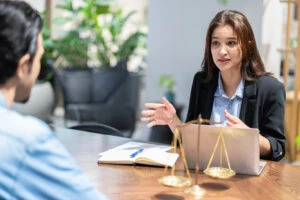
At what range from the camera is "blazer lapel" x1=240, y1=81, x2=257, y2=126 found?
91.9 inches

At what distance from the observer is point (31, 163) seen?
1039 mm

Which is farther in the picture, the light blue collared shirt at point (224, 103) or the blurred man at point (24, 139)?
the light blue collared shirt at point (224, 103)

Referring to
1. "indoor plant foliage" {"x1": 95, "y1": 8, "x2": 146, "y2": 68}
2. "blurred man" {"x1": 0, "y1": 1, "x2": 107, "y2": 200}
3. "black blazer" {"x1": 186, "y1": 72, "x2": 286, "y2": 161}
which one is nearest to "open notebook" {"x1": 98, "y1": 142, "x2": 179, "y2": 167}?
"black blazer" {"x1": 186, "y1": 72, "x2": 286, "y2": 161}

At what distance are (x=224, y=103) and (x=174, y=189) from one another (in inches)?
32.8

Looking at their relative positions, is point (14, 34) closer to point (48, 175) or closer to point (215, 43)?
point (48, 175)

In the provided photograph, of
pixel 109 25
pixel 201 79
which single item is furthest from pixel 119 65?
pixel 201 79

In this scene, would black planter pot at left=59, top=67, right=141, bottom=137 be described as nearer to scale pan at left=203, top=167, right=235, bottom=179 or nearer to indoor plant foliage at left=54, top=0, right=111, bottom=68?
indoor plant foliage at left=54, top=0, right=111, bottom=68

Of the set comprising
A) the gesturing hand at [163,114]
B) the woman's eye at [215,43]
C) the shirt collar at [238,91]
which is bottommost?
the gesturing hand at [163,114]

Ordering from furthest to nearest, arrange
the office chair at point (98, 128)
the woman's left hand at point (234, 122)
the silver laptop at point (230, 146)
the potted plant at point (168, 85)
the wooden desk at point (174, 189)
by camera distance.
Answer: the potted plant at point (168, 85), the office chair at point (98, 128), the woman's left hand at point (234, 122), the silver laptop at point (230, 146), the wooden desk at point (174, 189)

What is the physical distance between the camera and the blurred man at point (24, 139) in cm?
104

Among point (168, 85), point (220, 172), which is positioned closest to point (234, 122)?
point (220, 172)

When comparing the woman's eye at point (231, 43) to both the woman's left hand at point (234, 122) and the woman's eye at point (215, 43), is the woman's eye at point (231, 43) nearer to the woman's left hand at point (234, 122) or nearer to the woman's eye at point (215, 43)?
the woman's eye at point (215, 43)

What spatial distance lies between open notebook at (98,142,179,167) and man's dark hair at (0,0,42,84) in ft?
3.11

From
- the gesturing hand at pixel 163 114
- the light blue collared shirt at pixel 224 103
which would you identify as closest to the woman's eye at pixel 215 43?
the light blue collared shirt at pixel 224 103
